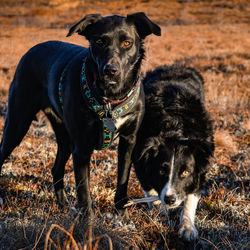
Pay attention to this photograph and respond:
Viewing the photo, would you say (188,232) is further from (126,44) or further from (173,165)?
(126,44)

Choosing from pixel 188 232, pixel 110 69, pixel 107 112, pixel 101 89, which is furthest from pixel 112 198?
pixel 110 69

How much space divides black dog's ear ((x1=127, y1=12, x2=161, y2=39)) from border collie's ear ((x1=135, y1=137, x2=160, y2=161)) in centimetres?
103

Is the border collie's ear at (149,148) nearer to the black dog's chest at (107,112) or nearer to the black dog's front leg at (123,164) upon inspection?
the black dog's front leg at (123,164)

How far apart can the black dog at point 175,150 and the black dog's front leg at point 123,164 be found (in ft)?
0.80

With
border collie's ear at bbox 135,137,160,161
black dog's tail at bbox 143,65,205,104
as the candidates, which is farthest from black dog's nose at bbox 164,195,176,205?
black dog's tail at bbox 143,65,205,104

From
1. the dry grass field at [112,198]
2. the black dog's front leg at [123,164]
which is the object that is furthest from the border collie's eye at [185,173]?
the black dog's front leg at [123,164]

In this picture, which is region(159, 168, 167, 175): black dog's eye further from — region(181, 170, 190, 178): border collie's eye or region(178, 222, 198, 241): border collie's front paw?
region(178, 222, 198, 241): border collie's front paw

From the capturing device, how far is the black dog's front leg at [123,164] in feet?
9.31

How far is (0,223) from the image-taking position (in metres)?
2.54

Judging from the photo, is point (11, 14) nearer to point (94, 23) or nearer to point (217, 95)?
point (217, 95)

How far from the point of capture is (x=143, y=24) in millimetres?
2699

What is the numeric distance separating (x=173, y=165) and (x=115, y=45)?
4.08ft

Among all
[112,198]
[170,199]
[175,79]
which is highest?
[175,79]

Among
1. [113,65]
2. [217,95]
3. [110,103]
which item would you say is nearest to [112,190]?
[110,103]
